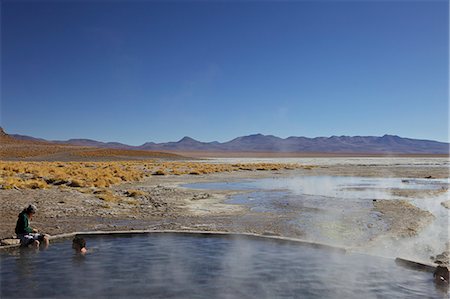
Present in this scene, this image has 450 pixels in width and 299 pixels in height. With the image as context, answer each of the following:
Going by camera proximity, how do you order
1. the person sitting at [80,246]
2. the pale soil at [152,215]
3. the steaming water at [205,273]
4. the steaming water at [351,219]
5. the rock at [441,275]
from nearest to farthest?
the steaming water at [205,273]
the rock at [441,275]
the person sitting at [80,246]
the steaming water at [351,219]
the pale soil at [152,215]

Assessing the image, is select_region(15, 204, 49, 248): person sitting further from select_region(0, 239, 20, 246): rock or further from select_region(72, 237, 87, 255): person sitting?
select_region(72, 237, 87, 255): person sitting

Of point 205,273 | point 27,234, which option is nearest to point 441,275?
point 205,273

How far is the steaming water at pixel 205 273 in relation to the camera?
679 cm

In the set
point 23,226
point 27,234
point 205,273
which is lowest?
point 205,273

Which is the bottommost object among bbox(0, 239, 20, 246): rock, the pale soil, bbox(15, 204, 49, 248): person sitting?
the pale soil

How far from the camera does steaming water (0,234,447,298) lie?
6789mm

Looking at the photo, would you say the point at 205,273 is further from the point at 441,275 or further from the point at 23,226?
the point at 23,226

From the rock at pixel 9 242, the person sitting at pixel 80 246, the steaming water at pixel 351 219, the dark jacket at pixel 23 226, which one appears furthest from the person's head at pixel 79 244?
the steaming water at pixel 351 219

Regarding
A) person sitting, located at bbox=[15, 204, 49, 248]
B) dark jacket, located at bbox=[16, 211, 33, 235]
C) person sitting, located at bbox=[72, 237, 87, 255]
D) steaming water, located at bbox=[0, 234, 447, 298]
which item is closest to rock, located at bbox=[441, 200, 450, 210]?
steaming water, located at bbox=[0, 234, 447, 298]

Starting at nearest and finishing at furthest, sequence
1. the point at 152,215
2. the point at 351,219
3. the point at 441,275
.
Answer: the point at 441,275 < the point at 351,219 < the point at 152,215

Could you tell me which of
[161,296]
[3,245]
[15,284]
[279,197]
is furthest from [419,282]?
[279,197]

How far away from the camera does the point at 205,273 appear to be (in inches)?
310

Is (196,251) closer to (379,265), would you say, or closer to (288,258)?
(288,258)

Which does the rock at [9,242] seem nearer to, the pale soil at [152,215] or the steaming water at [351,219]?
the pale soil at [152,215]
